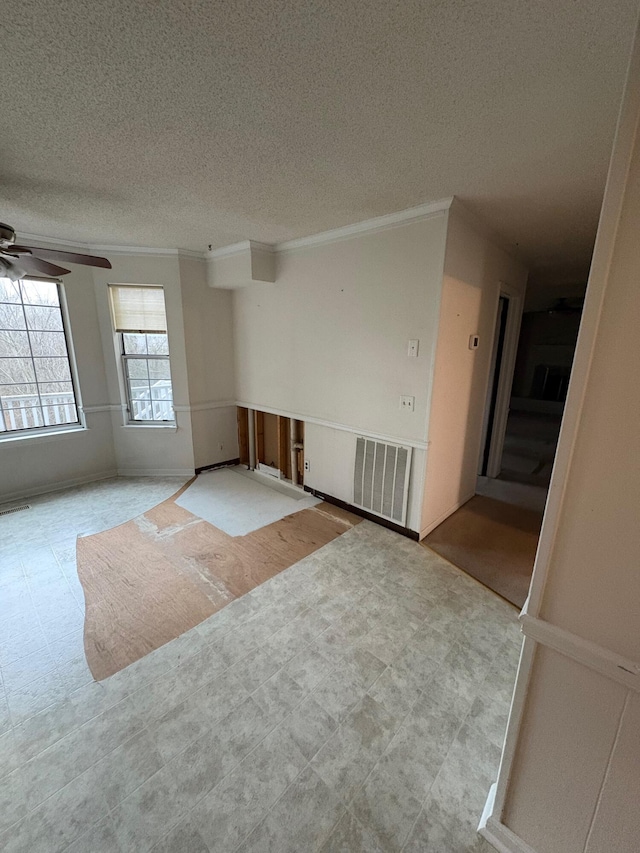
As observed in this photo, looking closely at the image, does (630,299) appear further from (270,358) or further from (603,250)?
(270,358)

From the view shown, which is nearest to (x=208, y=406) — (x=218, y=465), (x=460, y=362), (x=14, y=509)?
(x=218, y=465)

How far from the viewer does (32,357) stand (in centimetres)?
353

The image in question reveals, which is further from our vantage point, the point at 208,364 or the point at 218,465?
the point at 218,465

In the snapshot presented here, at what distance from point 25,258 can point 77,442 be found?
2196 mm

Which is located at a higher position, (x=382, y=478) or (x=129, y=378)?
(x=129, y=378)

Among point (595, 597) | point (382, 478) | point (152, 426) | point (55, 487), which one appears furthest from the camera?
point (152, 426)

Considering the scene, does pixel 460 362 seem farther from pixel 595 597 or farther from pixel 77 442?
pixel 77 442

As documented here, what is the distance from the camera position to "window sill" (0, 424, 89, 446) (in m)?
3.43

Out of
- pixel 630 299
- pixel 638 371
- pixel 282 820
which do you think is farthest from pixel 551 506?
pixel 282 820

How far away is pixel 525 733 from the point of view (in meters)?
1.03

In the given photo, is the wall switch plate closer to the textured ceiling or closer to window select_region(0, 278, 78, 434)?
the textured ceiling

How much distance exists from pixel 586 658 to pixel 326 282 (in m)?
3.00

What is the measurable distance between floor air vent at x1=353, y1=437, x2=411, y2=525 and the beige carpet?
0.39m

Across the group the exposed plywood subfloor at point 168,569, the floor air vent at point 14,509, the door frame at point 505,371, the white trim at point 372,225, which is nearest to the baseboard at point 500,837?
the exposed plywood subfloor at point 168,569
